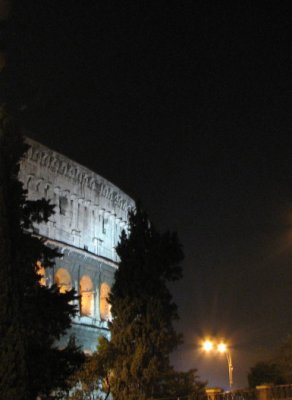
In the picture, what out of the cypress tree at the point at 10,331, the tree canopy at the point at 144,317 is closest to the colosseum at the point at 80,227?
the tree canopy at the point at 144,317

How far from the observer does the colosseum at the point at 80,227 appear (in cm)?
3544

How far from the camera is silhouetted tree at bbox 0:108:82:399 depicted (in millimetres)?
9688

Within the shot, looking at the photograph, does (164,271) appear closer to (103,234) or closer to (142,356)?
(142,356)

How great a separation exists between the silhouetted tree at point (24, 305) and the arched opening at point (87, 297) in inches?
940

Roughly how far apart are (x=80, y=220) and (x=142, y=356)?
2073cm

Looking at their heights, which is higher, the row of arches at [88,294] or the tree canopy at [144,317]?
the row of arches at [88,294]

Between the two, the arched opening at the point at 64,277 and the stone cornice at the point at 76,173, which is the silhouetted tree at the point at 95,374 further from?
the arched opening at the point at 64,277

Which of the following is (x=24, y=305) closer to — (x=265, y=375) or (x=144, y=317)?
(x=144, y=317)

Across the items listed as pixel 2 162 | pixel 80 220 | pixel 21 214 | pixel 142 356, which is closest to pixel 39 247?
pixel 21 214

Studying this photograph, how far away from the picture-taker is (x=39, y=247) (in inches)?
563

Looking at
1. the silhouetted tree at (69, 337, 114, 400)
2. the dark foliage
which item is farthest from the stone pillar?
the silhouetted tree at (69, 337, 114, 400)

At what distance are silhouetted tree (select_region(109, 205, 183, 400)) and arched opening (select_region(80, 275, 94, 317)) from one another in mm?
18382

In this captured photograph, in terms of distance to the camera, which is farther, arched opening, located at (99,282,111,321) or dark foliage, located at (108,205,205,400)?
arched opening, located at (99,282,111,321)

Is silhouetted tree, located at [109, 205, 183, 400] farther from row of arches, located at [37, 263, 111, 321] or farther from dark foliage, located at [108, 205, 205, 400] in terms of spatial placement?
row of arches, located at [37, 263, 111, 321]
